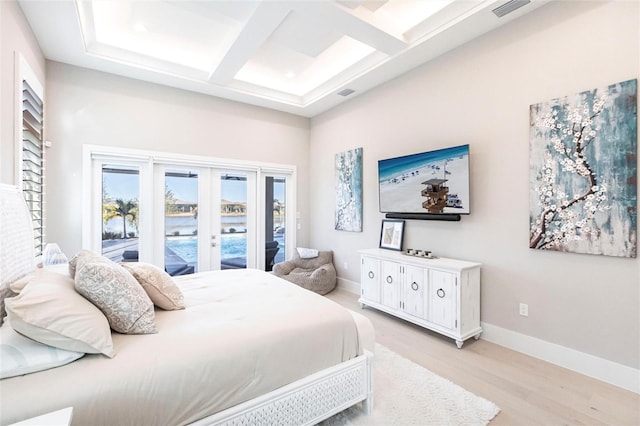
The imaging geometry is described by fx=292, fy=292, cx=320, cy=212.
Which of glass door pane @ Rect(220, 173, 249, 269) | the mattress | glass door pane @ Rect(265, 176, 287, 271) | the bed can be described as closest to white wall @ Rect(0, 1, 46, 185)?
the bed

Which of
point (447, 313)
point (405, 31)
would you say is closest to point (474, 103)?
point (405, 31)

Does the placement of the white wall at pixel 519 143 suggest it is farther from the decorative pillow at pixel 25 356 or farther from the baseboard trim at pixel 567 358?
the decorative pillow at pixel 25 356

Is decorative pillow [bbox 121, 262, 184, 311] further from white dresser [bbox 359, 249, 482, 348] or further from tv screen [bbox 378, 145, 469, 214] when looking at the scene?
tv screen [bbox 378, 145, 469, 214]

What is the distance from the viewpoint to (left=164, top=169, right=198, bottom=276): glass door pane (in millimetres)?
4266

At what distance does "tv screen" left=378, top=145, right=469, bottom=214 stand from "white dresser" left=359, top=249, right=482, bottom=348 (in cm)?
61

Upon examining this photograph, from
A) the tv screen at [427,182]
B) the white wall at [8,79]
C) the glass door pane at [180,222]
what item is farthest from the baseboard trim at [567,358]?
the white wall at [8,79]

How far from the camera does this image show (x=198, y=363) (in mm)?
1356

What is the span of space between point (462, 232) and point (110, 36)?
4602 mm

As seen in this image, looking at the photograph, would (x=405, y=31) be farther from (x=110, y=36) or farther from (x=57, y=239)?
(x=57, y=239)

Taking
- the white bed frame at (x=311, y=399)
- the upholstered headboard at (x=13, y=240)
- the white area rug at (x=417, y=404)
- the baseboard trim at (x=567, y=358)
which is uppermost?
the upholstered headboard at (x=13, y=240)

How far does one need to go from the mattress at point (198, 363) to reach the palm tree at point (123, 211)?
2480mm

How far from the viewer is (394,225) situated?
3.97m

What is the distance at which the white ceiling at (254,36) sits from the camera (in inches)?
106

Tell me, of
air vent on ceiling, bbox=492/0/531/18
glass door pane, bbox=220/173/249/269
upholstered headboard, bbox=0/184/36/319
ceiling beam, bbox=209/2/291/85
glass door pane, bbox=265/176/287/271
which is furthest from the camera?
glass door pane, bbox=265/176/287/271
